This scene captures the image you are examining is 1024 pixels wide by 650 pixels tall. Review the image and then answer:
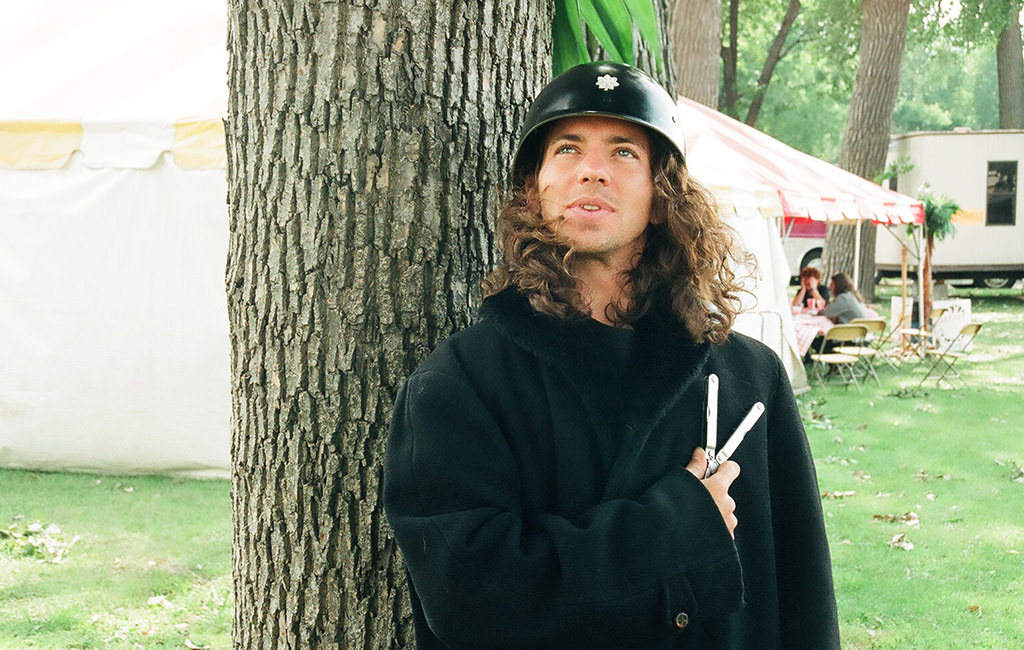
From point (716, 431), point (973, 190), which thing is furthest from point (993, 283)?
point (716, 431)

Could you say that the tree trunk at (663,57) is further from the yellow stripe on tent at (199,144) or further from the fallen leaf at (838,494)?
the fallen leaf at (838,494)

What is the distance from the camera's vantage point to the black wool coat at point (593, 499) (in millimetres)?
1794

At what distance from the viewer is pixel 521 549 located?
1.79 meters

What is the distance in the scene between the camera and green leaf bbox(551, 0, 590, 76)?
269 cm

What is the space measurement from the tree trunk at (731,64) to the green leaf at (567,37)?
2321 centimetres

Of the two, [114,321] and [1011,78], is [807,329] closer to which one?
[114,321]

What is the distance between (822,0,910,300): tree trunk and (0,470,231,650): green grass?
43.5ft

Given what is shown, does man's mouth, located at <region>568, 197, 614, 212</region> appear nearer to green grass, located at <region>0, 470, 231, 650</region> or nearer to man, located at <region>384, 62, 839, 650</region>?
man, located at <region>384, 62, 839, 650</region>

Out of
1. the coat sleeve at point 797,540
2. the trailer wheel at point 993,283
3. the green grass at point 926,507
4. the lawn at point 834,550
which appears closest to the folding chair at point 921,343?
the green grass at point 926,507

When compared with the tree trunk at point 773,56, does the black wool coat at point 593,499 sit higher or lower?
lower

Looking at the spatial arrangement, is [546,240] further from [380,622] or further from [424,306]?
[380,622]

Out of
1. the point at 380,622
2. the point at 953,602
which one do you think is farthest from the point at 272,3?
the point at 953,602

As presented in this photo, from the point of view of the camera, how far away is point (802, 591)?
2.19m

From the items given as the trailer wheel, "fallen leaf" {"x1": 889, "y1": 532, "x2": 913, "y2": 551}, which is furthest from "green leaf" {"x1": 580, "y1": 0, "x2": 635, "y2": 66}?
the trailer wheel
